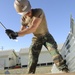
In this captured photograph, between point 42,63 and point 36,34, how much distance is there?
46.5m

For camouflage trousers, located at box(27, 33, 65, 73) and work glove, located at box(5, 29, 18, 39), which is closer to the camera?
work glove, located at box(5, 29, 18, 39)

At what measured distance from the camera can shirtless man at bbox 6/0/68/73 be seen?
4.31 m

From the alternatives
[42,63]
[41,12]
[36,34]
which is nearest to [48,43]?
[36,34]

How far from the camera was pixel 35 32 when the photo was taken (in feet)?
16.7

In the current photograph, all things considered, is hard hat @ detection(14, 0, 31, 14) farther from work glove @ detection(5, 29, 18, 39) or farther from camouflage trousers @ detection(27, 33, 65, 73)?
camouflage trousers @ detection(27, 33, 65, 73)

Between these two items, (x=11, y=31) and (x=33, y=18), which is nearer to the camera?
(x=11, y=31)

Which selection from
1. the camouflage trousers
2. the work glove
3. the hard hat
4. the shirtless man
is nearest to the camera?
the work glove

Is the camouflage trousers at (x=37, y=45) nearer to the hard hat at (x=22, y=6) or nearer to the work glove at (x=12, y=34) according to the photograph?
the hard hat at (x=22, y=6)

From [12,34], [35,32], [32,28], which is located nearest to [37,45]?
[35,32]

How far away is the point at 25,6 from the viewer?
4504mm

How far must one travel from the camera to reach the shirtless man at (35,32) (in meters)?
4.31

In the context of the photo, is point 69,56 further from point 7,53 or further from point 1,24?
point 7,53

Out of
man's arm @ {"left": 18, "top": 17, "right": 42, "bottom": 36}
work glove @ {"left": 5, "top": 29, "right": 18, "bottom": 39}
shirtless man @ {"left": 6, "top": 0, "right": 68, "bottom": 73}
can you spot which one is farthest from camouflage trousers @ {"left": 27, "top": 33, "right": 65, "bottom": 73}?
work glove @ {"left": 5, "top": 29, "right": 18, "bottom": 39}

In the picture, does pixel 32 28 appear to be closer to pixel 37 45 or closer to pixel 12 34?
pixel 12 34
